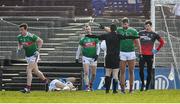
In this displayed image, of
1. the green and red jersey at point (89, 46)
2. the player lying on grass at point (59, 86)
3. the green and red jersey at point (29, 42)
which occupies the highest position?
→ the green and red jersey at point (29, 42)

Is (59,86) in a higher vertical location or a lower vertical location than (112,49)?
lower

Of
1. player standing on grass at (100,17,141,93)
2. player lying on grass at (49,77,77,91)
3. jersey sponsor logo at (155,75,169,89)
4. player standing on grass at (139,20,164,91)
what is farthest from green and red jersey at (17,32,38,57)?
jersey sponsor logo at (155,75,169,89)

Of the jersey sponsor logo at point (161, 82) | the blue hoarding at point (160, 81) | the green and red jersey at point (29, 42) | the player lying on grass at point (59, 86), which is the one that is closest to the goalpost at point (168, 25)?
the blue hoarding at point (160, 81)

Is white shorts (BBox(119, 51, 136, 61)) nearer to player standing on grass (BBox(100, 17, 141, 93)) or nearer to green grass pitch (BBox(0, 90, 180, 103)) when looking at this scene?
player standing on grass (BBox(100, 17, 141, 93))

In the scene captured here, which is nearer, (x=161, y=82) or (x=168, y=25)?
(x=161, y=82)

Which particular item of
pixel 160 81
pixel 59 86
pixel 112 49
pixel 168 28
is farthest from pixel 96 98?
pixel 168 28

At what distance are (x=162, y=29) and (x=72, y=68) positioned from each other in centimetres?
368

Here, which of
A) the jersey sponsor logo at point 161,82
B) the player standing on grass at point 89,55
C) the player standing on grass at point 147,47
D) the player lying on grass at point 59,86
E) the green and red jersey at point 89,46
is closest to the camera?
the player standing on grass at point 147,47

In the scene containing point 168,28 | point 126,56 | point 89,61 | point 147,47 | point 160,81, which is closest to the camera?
point 126,56

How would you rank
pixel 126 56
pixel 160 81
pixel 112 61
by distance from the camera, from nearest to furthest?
pixel 112 61 < pixel 126 56 < pixel 160 81

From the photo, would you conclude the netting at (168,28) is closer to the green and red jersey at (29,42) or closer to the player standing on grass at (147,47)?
the player standing on grass at (147,47)

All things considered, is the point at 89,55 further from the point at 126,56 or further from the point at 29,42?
the point at 126,56

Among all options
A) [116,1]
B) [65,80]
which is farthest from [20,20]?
[65,80]

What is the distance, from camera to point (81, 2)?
1303 inches
